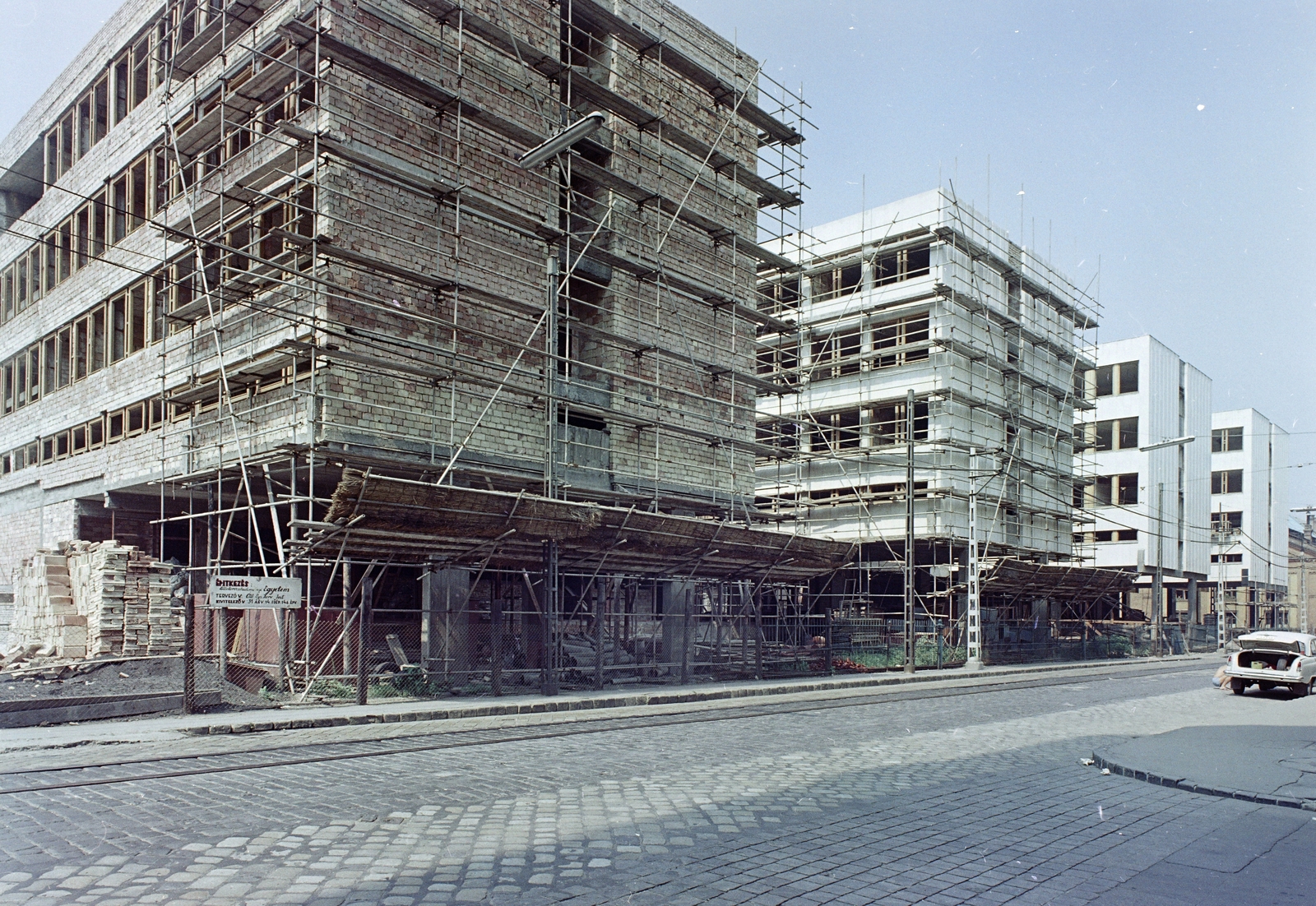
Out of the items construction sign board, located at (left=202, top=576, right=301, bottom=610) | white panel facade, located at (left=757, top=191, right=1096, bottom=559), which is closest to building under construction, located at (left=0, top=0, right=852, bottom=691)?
construction sign board, located at (left=202, top=576, right=301, bottom=610)

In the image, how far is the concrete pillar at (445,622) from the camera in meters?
20.2

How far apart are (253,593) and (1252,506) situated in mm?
72079

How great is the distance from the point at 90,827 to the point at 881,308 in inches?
1437

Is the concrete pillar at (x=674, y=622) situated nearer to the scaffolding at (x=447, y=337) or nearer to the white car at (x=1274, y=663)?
the scaffolding at (x=447, y=337)

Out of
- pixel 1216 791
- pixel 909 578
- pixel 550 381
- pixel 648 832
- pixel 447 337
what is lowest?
pixel 1216 791

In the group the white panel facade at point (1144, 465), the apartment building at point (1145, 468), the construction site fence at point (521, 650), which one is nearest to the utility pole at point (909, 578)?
the construction site fence at point (521, 650)

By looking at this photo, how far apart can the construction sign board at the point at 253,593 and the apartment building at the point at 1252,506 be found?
65.1 metres

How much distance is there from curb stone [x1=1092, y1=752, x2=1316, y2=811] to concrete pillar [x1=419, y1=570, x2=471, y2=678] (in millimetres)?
12524

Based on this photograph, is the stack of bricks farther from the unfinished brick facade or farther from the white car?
the white car

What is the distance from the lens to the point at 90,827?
23.4 ft

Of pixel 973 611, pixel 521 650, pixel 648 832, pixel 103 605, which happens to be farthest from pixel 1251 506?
A: pixel 648 832

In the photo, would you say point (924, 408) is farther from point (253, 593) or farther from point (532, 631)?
point (253, 593)

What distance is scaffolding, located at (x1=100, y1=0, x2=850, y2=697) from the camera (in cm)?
1883

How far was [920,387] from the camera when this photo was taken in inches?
1523
